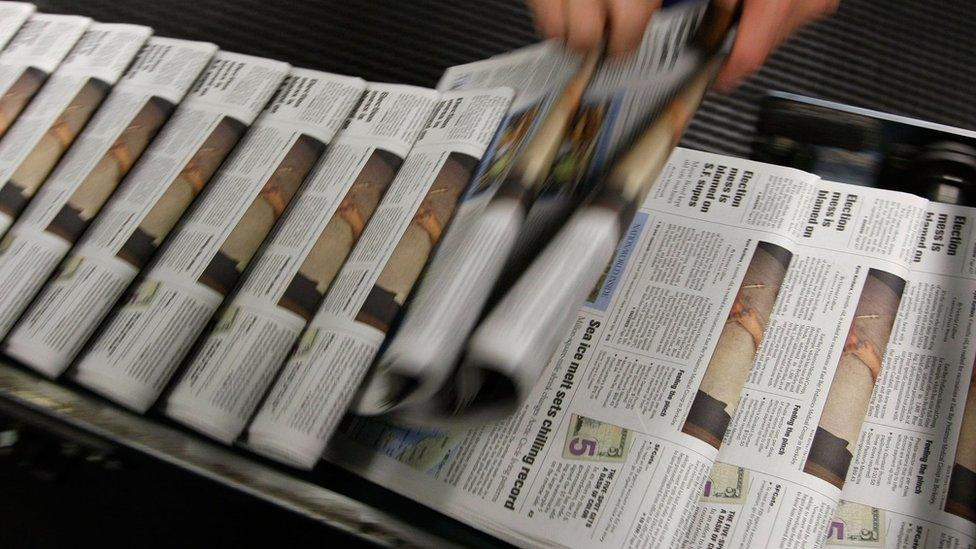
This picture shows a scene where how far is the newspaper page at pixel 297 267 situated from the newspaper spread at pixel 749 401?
68mm

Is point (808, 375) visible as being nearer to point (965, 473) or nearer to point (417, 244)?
point (965, 473)

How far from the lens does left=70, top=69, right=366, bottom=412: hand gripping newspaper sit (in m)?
0.51

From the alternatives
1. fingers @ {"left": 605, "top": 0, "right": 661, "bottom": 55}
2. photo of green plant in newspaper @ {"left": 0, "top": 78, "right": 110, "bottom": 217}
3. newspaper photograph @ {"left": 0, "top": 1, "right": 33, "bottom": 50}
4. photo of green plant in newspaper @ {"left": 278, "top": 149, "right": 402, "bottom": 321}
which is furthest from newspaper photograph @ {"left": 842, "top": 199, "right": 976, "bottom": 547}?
newspaper photograph @ {"left": 0, "top": 1, "right": 33, "bottom": 50}

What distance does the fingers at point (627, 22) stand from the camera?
0.44 meters

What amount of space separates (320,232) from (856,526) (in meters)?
0.44

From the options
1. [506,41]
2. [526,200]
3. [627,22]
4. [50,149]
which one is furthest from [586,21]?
[50,149]

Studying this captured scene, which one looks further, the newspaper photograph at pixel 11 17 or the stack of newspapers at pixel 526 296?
the newspaper photograph at pixel 11 17

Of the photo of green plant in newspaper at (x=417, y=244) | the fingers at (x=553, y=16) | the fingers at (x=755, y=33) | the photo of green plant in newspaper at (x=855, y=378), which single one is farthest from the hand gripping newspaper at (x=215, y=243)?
the photo of green plant in newspaper at (x=855, y=378)

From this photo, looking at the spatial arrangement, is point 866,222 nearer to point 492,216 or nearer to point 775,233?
point 775,233

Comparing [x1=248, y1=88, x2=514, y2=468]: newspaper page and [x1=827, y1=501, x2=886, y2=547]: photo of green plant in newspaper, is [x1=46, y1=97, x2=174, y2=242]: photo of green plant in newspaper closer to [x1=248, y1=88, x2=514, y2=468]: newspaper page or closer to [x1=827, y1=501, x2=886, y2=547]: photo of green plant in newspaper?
[x1=248, y1=88, x2=514, y2=468]: newspaper page

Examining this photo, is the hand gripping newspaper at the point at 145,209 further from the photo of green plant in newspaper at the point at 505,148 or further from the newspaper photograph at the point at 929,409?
the newspaper photograph at the point at 929,409

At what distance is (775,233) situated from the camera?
0.55m

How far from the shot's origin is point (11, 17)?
707 millimetres

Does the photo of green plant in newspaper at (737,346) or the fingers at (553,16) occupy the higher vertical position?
the fingers at (553,16)
